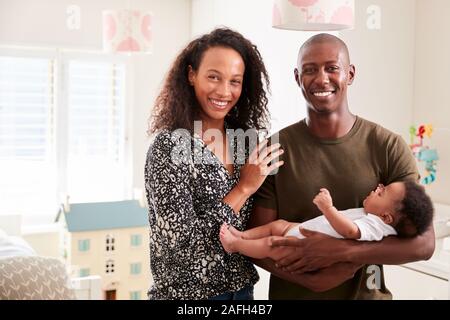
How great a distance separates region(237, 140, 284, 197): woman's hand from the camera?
1.10m

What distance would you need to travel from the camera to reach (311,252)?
1057 millimetres

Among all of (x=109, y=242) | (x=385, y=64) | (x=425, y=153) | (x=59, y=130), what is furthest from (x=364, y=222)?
(x=59, y=130)

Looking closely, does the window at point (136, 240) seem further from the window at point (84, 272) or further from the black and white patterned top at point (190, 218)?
the black and white patterned top at point (190, 218)

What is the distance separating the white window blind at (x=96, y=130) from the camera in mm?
3367

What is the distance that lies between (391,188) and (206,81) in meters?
0.40

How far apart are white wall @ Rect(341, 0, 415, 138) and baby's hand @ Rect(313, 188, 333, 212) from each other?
0.41m

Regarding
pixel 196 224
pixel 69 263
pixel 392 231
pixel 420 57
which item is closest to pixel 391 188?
pixel 392 231

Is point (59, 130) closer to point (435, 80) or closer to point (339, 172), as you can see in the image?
point (435, 80)

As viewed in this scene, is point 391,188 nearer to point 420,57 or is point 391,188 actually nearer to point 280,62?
point 280,62

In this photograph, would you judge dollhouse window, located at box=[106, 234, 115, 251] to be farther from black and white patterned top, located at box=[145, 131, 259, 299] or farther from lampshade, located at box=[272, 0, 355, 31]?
lampshade, located at box=[272, 0, 355, 31]

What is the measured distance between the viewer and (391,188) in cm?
98

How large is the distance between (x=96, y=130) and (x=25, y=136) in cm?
41

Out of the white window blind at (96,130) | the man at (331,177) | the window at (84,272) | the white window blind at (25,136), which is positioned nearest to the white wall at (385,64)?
the man at (331,177)
